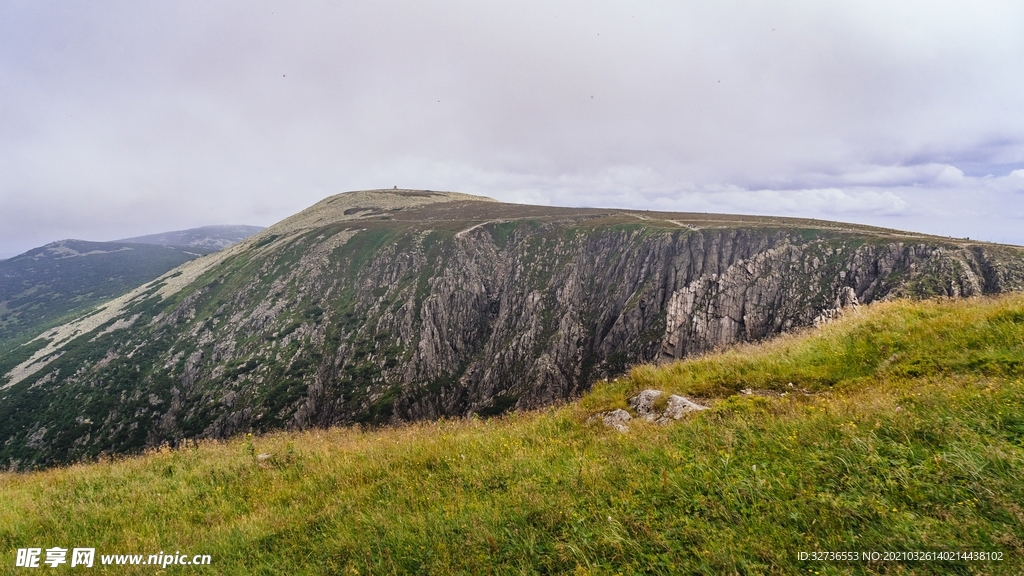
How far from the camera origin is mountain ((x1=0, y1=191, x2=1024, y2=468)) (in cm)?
6500

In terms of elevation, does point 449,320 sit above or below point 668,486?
below

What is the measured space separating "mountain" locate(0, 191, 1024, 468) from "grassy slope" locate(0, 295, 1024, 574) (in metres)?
56.3

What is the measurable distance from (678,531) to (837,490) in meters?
2.06

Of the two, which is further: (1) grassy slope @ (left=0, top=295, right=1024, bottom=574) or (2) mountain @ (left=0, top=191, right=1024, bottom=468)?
(2) mountain @ (left=0, top=191, right=1024, bottom=468)

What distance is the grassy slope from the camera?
4.38m

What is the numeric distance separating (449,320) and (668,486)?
8423 centimetres

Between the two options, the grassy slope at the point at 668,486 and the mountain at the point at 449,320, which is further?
the mountain at the point at 449,320

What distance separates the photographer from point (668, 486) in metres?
5.74

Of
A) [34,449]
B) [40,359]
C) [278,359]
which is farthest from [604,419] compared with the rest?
[40,359]

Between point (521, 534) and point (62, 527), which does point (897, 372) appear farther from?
point (62, 527)

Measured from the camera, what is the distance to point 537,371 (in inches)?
3019

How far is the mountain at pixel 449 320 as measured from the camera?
6500 cm

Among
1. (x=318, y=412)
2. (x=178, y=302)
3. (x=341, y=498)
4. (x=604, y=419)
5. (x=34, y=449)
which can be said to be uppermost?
(x=604, y=419)

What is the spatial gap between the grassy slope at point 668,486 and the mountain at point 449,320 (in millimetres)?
56330
